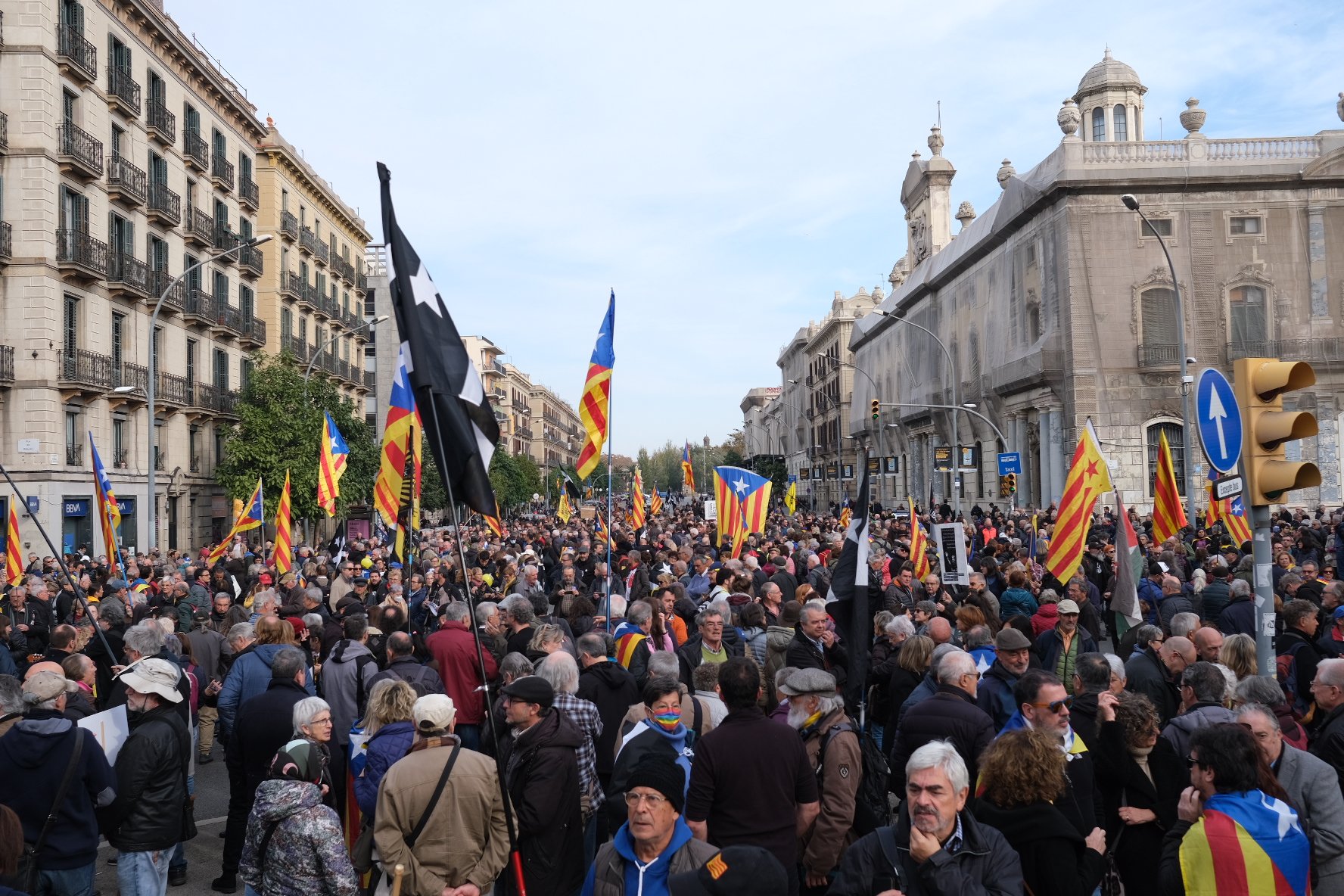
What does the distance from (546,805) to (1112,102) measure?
2031 inches

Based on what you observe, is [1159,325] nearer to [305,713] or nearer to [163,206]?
[163,206]

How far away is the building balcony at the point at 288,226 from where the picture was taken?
44750 millimetres

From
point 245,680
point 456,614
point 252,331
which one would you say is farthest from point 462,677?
point 252,331

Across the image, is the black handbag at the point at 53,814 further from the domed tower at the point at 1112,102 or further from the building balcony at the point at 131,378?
the domed tower at the point at 1112,102

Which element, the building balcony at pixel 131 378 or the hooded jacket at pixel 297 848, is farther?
the building balcony at pixel 131 378

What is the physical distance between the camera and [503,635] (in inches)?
354

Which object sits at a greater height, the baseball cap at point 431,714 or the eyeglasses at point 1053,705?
the baseball cap at point 431,714

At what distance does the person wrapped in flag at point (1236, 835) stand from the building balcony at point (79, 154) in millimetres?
30375

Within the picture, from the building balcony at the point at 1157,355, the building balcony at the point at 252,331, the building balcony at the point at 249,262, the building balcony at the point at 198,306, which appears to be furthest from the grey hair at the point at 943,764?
the building balcony at the point at 252,331

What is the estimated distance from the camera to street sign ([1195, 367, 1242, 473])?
20.1 ft

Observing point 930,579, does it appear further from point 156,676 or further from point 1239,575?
point 156,676

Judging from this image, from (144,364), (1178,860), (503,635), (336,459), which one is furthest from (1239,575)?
(144,364)

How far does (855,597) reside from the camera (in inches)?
261

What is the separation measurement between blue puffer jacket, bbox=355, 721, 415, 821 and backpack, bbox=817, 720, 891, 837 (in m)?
2.09
